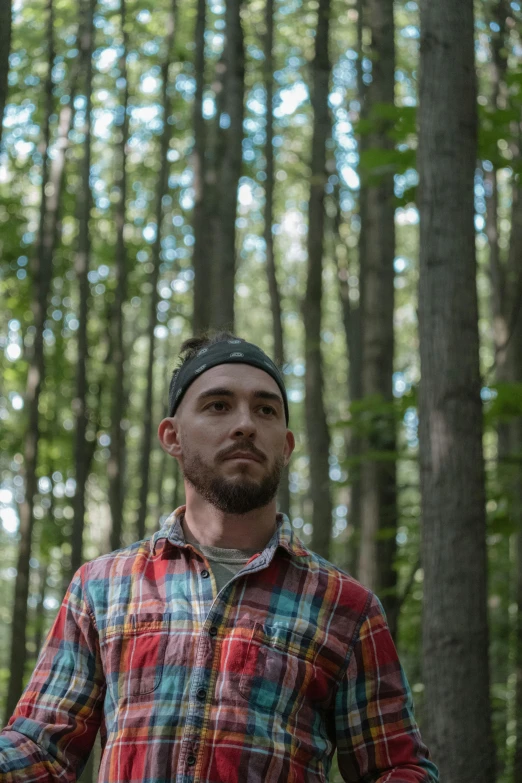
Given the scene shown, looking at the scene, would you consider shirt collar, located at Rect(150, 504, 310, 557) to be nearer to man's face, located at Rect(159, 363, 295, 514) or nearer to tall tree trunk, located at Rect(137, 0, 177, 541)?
man's face, located at Rect(159, 363, 295, 514)

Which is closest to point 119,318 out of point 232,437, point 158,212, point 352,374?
point 158,212

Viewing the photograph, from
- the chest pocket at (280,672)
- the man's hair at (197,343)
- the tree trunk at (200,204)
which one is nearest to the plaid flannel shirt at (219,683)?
the chest pocket at (280,672)

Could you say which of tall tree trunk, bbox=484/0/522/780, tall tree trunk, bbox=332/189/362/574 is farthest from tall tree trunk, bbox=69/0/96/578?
tall tree trunk, bbox=484/0/522/780

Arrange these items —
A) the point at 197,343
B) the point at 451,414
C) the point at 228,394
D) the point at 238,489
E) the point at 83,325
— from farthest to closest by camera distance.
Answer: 1. the point at 83,325
2. the point at 451,414
3. the point at 197,343
4. the point at 228,394
5. the point at 238,489

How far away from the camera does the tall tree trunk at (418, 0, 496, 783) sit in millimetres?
5074

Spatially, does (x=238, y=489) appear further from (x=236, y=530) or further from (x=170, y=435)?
(x=170, y=435)

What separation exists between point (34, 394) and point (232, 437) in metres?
11.3

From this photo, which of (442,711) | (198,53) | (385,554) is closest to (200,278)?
(198,53)

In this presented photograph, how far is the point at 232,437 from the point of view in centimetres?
232

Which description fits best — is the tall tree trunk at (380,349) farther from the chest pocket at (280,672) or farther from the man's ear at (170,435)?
the chest pocket at (280,672)

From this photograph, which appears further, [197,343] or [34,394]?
[34,394]

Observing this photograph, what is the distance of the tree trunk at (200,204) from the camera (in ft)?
33.5

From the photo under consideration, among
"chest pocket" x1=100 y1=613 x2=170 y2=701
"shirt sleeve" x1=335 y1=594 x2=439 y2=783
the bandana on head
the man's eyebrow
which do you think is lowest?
"shirt sleeve" x1=335 y1=594 x2=439 y2=783

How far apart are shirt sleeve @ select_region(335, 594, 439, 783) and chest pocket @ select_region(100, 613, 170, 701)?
41cm
